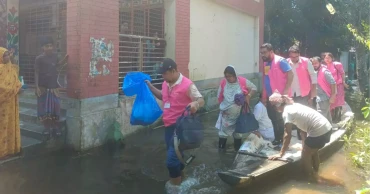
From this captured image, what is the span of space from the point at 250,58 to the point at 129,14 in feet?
23.7

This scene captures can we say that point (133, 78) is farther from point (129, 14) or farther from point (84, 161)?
point (129, 14)

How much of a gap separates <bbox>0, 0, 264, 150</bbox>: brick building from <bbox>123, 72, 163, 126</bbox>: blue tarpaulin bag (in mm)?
1529

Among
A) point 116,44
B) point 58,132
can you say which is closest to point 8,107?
point 58,132

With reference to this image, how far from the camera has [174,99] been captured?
14.9 feet

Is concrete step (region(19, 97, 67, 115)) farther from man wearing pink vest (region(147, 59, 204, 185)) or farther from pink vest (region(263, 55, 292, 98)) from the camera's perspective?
pink vest (region(263, 55, 292, 98))

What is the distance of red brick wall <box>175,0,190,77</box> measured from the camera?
8953 mm

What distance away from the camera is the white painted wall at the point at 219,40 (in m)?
10.1

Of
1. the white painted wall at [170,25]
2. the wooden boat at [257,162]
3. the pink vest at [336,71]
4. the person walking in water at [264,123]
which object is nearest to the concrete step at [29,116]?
the white painted wall at [170,25]

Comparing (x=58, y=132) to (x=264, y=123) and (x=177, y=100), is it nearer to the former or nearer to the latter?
(x=177, y=100)

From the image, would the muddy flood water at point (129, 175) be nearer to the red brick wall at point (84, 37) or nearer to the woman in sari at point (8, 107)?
the woman in sari at point (8, 107)

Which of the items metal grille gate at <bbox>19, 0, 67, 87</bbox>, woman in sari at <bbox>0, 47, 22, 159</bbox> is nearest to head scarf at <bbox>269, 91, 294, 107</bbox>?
woman in sari at <bbox>0, 47, 22, 159</bbox>

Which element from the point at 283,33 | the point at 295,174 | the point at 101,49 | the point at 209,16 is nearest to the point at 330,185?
the point at 295,174

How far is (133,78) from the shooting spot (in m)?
5.18

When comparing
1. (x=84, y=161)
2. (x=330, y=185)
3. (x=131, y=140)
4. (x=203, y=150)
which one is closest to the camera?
(x=330, y=185)
